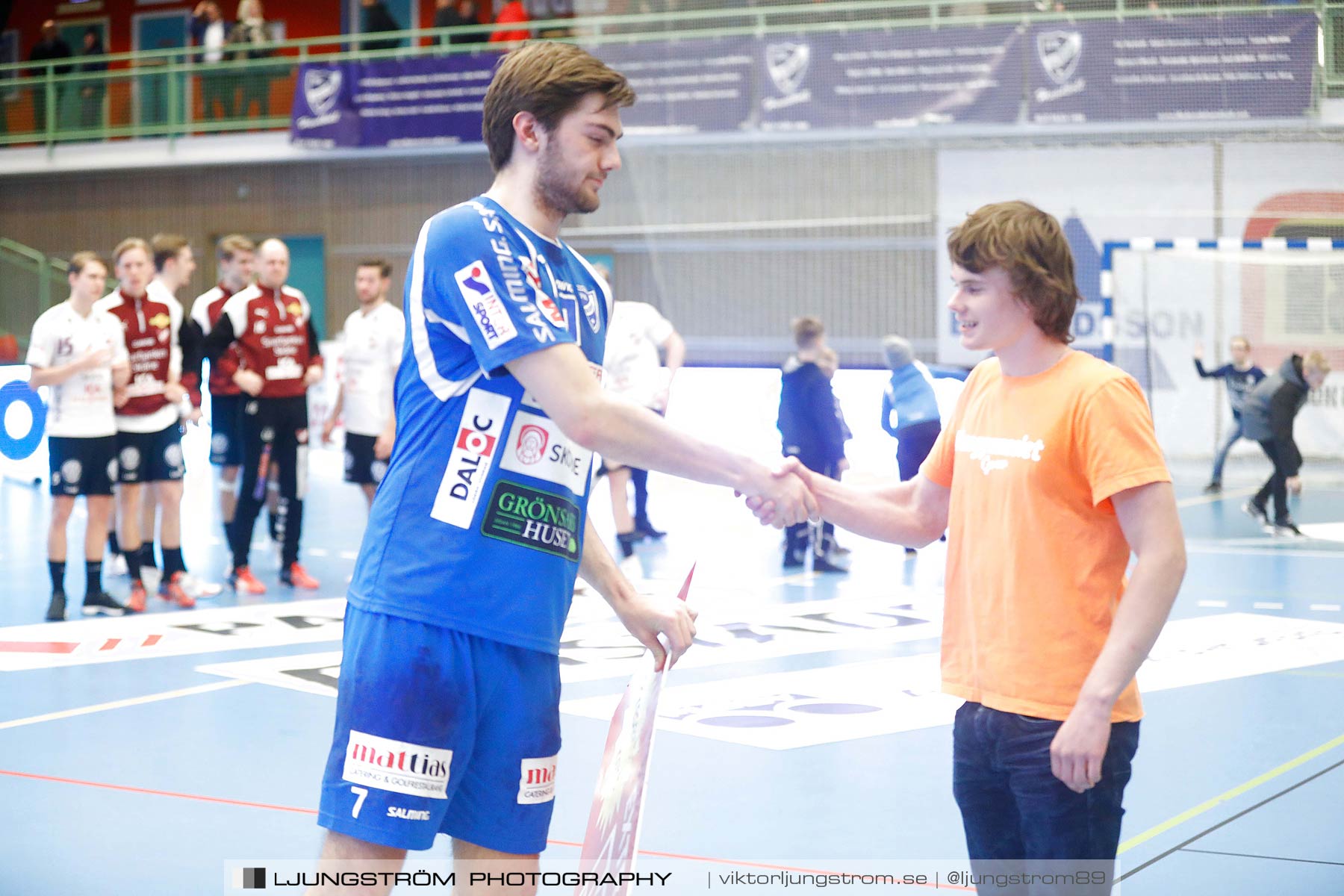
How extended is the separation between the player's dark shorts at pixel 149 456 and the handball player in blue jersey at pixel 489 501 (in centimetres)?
645

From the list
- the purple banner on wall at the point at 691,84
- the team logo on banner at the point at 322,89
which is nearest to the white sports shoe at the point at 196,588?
the purple banner on wall at the point at 691,84

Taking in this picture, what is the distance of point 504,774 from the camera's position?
2.48 metres

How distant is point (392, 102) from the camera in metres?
20.1

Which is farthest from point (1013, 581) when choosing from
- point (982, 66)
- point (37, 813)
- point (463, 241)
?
point (982, 66)

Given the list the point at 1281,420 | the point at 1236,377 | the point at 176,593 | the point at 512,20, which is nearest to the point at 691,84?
the point at 512,20

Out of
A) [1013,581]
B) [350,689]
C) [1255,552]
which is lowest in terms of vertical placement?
[1255,552]

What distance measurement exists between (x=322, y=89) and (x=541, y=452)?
1933 cm

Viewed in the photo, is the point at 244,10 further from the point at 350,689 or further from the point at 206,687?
the point at 350,689

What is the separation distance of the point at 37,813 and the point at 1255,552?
351 inches

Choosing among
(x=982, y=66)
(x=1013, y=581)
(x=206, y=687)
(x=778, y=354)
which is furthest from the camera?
(x=778, y=354)

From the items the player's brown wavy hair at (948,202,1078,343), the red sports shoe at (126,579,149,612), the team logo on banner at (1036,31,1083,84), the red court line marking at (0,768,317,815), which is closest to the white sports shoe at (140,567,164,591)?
the red sports shoe at (126,579,149,612)

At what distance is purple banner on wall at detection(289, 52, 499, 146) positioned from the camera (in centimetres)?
1948

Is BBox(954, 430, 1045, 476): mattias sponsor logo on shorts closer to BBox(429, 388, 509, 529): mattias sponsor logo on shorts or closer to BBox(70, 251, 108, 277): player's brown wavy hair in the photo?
BBox(429, 388, 509, 529): mattias sponsor logo on shorts

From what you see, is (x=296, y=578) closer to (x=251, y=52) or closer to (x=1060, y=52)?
(x=1060, y=52)
